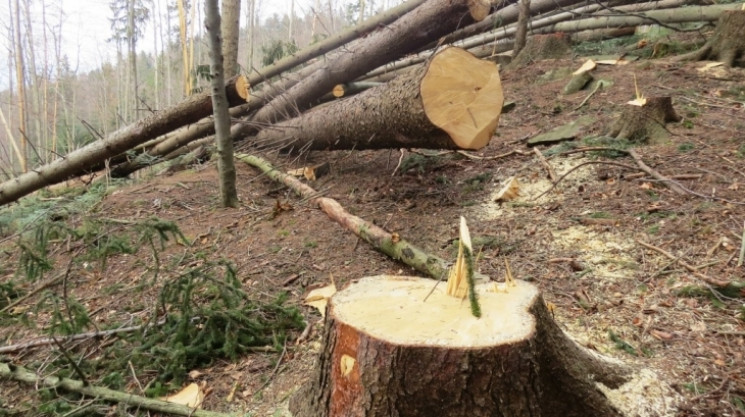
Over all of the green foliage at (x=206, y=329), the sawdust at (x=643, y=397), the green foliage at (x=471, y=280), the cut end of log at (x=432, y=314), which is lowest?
the green foliage at (x=206, y=329)

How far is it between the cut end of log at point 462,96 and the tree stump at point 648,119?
5.31 ft

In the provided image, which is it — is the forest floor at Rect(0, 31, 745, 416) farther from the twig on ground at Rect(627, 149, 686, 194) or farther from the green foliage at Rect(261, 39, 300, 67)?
the green foliage at Rect(261, 39, 300, 67)

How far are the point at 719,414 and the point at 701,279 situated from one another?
1.06 metres

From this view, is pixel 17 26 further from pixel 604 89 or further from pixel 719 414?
pixel 719 414

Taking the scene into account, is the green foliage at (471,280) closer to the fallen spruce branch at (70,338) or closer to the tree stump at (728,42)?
the fallen spruce branch at (70,338)

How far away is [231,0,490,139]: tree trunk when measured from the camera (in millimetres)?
4695

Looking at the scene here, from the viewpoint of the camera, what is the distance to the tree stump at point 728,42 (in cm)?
545

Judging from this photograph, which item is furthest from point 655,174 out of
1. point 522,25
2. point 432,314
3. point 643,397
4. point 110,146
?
point 110,146

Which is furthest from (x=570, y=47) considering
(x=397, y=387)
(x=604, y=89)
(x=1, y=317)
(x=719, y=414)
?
(x=1, y=317)

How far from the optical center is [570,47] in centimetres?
774

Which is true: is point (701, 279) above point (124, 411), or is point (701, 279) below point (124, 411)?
above

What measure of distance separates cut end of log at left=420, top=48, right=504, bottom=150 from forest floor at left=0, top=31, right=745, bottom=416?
809mm

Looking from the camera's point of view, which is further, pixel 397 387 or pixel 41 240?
pixel 41 240

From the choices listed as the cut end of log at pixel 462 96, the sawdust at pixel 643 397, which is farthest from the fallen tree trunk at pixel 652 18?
the sawdust at pixel 643 397
